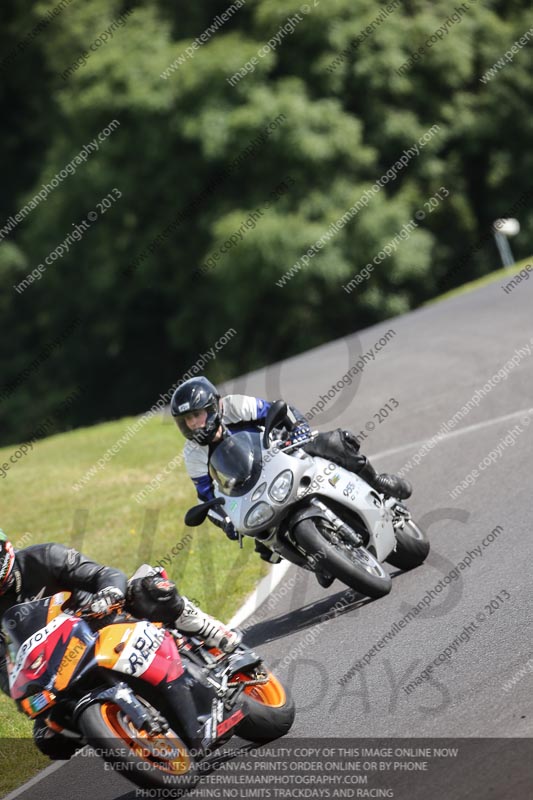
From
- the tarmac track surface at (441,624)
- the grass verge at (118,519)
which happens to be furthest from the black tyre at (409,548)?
the grass verge at (118,519)

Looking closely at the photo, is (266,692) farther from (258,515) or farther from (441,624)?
(258,515)

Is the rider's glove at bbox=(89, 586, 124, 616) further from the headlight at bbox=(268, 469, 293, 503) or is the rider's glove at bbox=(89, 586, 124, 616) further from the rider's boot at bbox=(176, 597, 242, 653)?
the headlight at bbox=(268, 469, 293, 503)

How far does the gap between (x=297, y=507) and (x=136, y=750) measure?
9.12 ft

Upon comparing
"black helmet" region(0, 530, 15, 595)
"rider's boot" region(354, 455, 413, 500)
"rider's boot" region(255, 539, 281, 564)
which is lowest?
"rider's boot" region(255, 539, 281, 564)

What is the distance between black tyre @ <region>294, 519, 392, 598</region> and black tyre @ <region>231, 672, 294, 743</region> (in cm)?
128

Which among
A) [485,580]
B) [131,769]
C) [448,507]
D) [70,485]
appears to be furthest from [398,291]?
[131,769]

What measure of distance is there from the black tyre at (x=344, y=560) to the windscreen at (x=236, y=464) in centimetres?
48

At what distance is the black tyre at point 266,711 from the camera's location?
6562mm

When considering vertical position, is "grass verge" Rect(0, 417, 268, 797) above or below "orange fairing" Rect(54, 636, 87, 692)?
below

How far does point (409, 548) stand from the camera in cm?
916

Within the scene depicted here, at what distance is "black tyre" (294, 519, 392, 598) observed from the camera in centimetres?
802

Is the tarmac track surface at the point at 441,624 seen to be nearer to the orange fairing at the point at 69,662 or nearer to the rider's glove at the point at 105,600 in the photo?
the orange fairing at the point at 69,662

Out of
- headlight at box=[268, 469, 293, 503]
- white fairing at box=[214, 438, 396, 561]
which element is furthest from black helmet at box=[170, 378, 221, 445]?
headlight at box=[268, 469, 293, 503]

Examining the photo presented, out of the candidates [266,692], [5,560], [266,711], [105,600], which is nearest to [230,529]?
[266,692]
